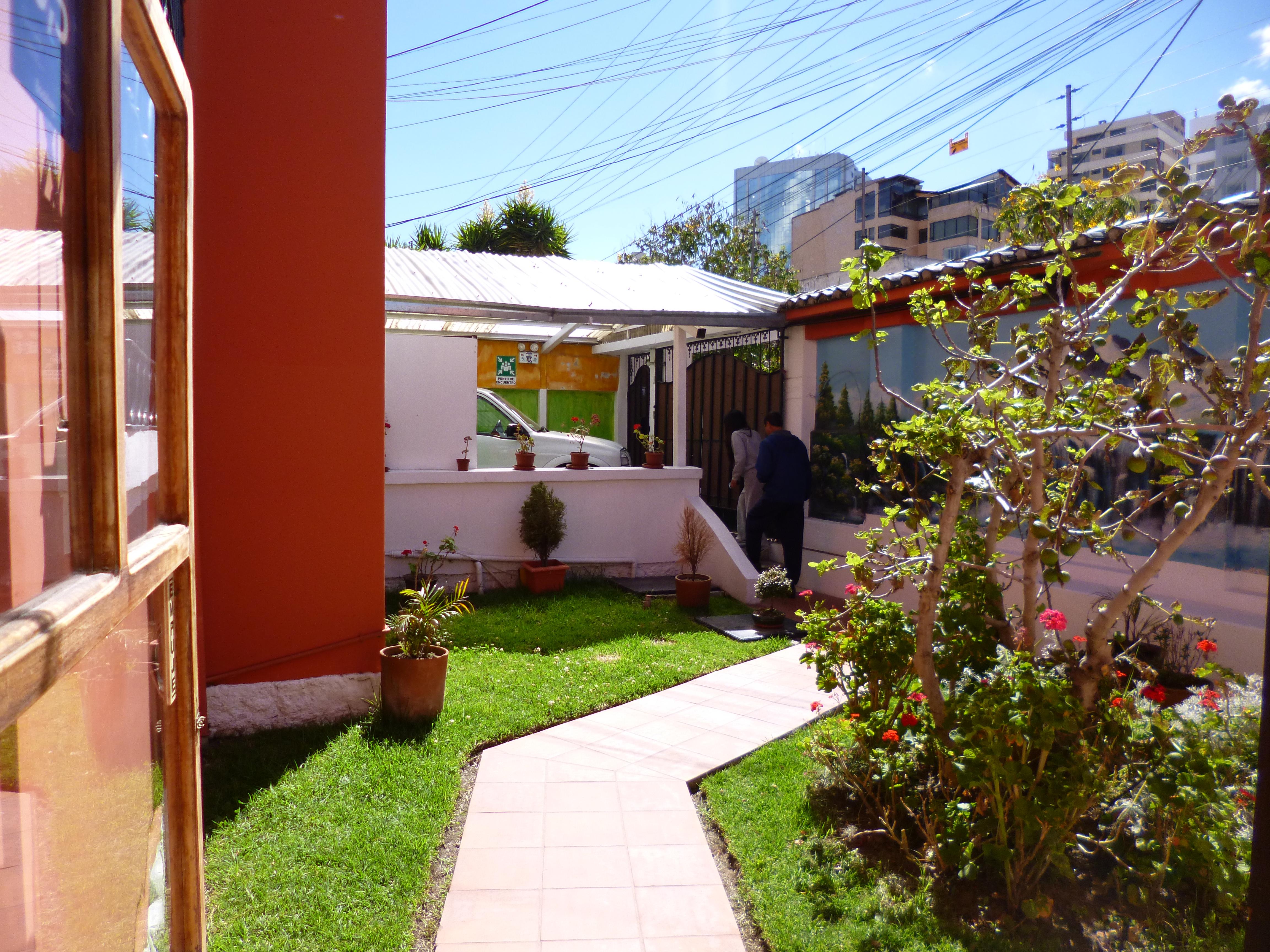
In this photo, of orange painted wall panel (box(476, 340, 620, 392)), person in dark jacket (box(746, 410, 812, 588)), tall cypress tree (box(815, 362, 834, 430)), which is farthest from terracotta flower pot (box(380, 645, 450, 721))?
orange painted wall panel (box(476, 340, 620, 392))

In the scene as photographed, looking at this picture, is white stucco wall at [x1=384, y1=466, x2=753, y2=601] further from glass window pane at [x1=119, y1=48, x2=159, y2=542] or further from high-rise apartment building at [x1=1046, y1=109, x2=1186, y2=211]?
glass window pane at [x1=119, y1=48, x2=159, y2=542]

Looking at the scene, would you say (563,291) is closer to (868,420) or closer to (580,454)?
(580,454)

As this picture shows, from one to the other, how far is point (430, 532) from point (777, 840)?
595 cm

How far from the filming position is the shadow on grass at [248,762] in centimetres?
414

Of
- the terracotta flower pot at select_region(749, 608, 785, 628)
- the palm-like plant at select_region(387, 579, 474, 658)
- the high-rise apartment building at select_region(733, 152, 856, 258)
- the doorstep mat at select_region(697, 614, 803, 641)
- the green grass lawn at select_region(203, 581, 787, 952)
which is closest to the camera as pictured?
the green grass lawn at select_region(203, 581, 787, 952)

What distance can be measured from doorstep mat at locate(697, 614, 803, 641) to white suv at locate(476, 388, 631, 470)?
403 cm

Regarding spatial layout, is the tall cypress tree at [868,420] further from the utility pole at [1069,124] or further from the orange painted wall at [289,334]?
the utility pole at [1069,124]

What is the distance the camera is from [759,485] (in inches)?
402

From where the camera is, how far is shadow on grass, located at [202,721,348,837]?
4.14m

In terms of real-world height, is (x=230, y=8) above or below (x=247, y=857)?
above

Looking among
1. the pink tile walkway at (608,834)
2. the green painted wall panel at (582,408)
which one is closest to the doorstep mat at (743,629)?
the pink tile walkway at (608,834)

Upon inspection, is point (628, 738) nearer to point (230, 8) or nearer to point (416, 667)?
point (416, 667)

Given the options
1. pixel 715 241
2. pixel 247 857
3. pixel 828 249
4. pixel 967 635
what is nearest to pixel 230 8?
pixel 247 857

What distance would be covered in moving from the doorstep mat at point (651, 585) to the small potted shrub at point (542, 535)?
755mm
